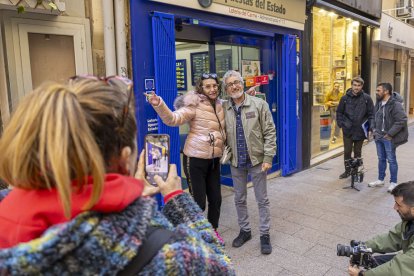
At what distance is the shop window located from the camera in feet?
26.2

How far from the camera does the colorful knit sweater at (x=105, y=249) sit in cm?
73

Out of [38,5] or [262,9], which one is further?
[262,9]

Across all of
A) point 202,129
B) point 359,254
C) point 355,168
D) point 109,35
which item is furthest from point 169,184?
point 355,168

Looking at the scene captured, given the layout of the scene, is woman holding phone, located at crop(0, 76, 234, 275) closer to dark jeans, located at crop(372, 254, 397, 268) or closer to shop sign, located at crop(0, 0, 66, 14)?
dark jeans, located at crop(372, 254, 397, 268)

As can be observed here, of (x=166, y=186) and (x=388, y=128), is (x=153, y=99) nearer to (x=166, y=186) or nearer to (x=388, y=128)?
(x=166, y=186)

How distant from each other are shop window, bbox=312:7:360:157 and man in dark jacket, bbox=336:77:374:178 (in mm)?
1538

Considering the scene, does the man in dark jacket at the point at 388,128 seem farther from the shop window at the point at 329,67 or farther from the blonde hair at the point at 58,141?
the blonde hair at the point at 58,141

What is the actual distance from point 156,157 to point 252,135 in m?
2.15

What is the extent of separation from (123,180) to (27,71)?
9.53 feet

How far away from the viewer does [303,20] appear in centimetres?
665

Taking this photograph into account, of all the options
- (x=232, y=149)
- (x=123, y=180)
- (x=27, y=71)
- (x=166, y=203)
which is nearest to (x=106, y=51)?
(x=27, y=71)

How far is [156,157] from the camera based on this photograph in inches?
61.9

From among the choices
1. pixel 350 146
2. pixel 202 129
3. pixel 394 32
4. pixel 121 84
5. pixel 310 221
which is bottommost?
pixel 310 221

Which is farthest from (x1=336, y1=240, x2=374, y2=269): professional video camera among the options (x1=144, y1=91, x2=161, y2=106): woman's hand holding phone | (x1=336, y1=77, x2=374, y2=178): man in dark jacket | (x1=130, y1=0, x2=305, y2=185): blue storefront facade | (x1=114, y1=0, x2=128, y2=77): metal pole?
(x1=336, y1=77, x2=374, y2=178): man in dark jacket
